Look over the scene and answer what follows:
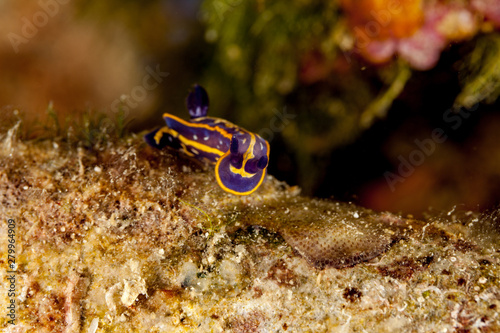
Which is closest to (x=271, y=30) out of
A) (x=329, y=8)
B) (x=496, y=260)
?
(x=329, y=8)

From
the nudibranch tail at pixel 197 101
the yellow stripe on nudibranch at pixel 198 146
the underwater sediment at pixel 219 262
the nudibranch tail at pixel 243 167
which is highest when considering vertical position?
the nudibranch tail at pixel 197 101

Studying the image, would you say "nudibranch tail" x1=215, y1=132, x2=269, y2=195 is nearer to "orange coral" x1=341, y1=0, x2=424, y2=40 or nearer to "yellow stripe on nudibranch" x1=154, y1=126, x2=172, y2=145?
"yellow stripe on nudibranch" x1=154, y1=126, x2=172, y2=145

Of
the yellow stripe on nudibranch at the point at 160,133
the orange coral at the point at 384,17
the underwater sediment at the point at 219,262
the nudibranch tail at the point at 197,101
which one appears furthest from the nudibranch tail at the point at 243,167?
the orange coral at the point at 384,17

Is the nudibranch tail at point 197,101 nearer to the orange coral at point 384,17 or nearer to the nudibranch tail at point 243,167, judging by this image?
the nudibranch tail at point 243,167

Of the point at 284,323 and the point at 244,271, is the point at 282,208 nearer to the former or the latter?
the point at 244,271

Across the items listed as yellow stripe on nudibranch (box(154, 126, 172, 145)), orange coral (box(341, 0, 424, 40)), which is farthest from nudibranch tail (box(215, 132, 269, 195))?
orange coral (box(341, 0, 424, 40))
